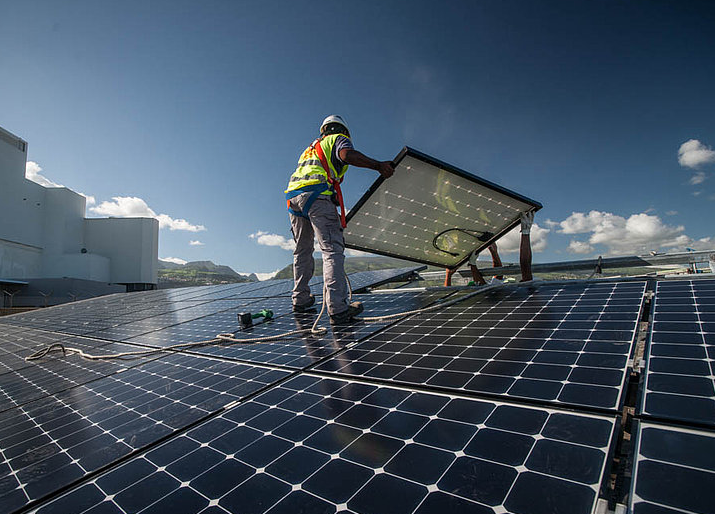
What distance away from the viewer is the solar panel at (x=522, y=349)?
5.55 feet

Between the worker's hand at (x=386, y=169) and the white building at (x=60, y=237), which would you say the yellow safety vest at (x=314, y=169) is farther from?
the white building at (x=60, y=237)

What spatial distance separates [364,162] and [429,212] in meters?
1.79

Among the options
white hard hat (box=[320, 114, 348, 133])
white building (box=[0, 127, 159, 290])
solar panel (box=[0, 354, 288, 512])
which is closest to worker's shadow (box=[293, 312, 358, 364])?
solar panel (box=[0, 354, 288, 512])

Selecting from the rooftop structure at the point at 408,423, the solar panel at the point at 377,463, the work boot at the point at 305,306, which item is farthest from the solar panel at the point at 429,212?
the solar panel at the point at 377,463

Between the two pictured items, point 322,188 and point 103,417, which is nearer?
point 103,417

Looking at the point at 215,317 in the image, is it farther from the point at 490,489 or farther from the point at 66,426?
the point at 490,489

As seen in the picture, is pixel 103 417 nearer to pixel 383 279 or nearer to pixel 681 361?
pixel 681 361

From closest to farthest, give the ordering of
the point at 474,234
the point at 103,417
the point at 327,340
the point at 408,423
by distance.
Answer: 1. the point at 408,423
2. the point at 103,417
3. the point at 327,340
4. the point at 474,234

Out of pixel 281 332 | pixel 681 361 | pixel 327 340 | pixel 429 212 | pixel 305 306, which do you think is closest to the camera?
pixel 681 361

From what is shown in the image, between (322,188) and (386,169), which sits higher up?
(386,169)

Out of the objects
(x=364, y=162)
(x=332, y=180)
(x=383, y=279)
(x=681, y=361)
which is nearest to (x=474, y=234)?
(x=383, y=279)

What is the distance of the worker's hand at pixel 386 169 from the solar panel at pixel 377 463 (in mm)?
3348

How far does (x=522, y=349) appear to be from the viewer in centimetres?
223

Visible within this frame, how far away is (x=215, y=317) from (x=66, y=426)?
3689mm
